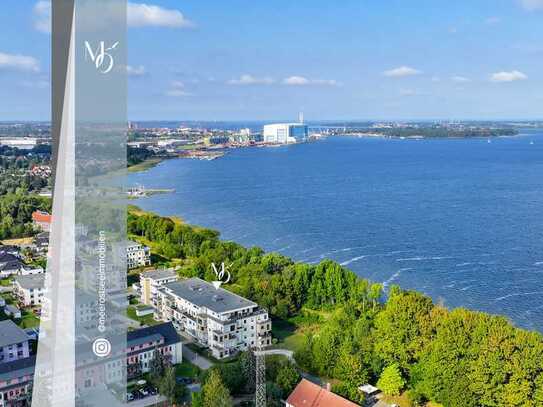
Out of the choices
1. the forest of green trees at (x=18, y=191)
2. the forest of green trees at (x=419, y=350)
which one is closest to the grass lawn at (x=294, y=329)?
the forest of green trees at (x=419, y=350)

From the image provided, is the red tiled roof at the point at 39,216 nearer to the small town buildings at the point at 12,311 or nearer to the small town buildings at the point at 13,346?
the small town buildings at the point at 12,311

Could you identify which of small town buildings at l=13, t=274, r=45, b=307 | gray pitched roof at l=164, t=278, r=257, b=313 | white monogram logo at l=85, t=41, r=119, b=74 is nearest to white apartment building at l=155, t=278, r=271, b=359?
gray pitched roof at l=164, t=278, r=257, b=313

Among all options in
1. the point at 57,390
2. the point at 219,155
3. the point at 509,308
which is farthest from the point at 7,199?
the point at 219,155

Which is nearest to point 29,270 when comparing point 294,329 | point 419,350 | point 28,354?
point 28,354

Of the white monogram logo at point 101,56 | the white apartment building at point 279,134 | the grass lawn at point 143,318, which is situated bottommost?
the grass lawn at point 143,318

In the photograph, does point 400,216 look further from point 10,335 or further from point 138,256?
point 10,335

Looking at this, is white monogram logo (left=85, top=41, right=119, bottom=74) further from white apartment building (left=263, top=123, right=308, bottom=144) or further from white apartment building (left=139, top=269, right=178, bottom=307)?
white apartment building (left=263, top=123, right=308, bottom=144)
